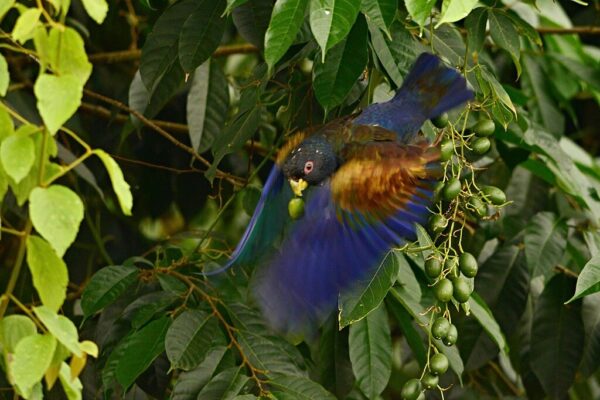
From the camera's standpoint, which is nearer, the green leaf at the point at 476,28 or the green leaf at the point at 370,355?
the green leaf at the point at 476,28

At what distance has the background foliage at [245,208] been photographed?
1.20 metres

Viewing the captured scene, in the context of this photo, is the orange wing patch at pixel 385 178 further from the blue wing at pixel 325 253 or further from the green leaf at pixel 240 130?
the green leaf at pixel 240 130

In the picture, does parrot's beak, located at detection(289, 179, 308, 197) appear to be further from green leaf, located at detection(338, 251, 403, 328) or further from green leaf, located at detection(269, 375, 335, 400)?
green leaf, located at detection(269, 375, 335, 400)

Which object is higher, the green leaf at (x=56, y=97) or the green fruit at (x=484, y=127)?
the green leaf at (x=56, y=97)

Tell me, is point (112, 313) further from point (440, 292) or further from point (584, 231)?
point (584, 231)

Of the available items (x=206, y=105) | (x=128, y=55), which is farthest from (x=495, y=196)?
(x=128, y=55)

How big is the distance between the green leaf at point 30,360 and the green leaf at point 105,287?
786mm

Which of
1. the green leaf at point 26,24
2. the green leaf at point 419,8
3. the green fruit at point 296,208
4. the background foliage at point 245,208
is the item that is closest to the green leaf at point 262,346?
the background foliage at point 245,208

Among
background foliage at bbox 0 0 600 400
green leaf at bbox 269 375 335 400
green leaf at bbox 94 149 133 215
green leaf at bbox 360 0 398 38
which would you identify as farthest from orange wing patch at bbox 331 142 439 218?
green leaf at bbox 94 149 133 215

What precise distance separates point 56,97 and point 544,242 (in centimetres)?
142

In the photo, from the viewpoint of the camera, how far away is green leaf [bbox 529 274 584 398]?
2305 mm

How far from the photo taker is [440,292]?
1.59m

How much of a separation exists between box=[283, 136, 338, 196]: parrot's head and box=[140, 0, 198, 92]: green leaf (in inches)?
11.8

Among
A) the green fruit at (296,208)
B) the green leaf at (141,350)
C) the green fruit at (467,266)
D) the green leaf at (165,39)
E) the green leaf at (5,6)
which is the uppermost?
the green leaf at (5,6)
